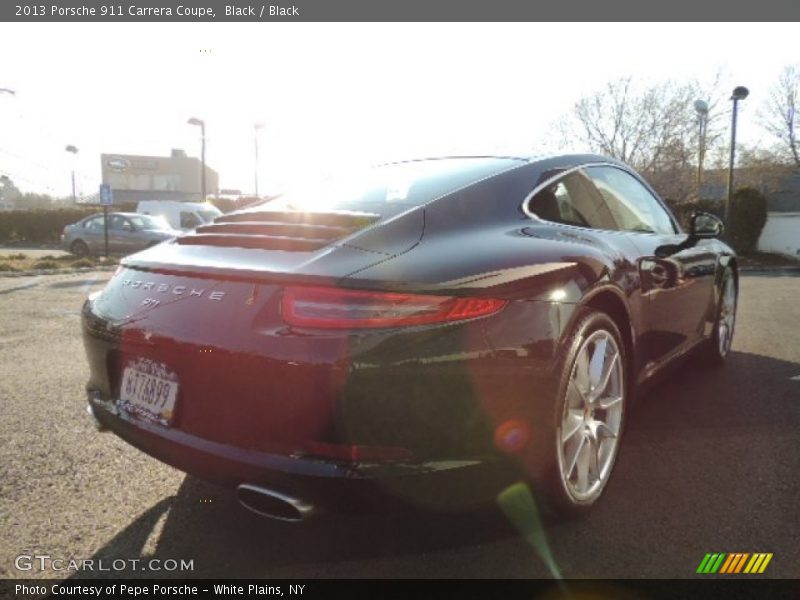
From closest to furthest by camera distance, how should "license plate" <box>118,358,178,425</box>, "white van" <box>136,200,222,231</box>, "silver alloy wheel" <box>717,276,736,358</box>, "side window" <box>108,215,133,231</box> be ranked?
"license plate" <box>118,358,178,425</box> → "silver alloy wheel" <box>717,276,736,358</box> → "side window" <box>108,215,133,231</box> → "white van" <box>136,200,222,231</box>

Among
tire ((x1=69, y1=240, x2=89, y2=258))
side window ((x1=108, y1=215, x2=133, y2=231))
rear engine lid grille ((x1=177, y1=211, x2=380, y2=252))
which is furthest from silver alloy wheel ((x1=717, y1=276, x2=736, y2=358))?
tire ((x1=69, y1=240, x2=89, y2=258))

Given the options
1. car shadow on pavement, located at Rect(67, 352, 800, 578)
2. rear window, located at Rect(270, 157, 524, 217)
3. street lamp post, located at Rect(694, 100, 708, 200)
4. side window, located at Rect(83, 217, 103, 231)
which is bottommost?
car shadow on pavement, located at Rect(67, 352, 800, 578)

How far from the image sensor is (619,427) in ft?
8.35

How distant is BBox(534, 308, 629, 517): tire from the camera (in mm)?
2027

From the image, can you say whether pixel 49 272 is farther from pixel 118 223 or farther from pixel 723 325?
pixel 723 325

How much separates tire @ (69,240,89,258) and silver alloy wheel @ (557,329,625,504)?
17497 millimetres

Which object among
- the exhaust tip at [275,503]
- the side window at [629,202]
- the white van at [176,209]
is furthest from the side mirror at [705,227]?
the white van at [176,209]

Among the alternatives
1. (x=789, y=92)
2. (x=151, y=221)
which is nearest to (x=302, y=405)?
(x=151, y=221)

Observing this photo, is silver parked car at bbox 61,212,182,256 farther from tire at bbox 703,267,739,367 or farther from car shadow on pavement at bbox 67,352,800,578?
car shadow on pavement at bbox 67,352,800,578

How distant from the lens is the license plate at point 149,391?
1.90 m

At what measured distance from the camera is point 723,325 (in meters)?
4.48

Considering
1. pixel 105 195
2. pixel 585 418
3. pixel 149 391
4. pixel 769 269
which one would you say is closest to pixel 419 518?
pixel 585 418

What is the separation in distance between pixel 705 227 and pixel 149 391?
3.35 m

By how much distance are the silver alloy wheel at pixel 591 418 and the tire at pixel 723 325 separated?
1.99m
